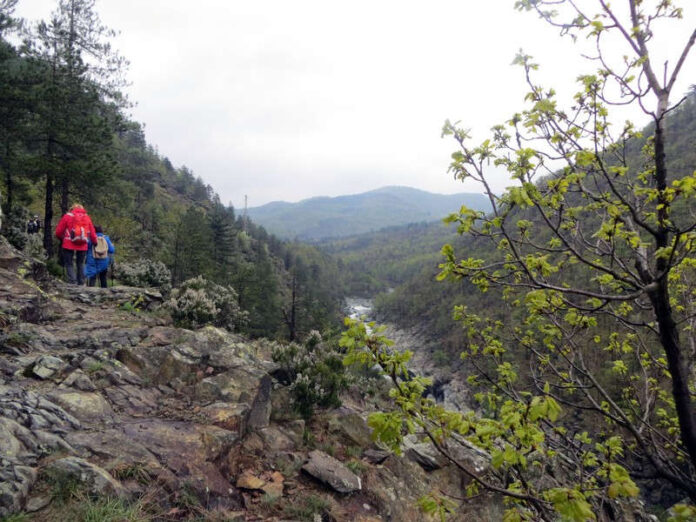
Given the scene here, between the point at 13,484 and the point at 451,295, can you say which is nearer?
the point at 13,484

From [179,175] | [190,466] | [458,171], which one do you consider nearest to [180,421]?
[190,466]

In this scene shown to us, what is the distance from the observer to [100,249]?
37.4ft

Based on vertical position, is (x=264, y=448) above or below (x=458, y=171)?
below

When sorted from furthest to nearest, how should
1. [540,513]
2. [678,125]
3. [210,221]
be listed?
[678,125]
[210,221]
[540,513]

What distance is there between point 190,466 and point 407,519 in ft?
11.3

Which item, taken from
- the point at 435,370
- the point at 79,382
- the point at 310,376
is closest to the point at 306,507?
the point at 310,376

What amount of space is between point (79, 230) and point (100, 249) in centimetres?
114

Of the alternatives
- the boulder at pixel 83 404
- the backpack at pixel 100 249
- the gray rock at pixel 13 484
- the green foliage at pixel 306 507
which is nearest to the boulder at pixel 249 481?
the green foliage at pixel 306 507

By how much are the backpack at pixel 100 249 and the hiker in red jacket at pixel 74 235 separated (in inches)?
13.3

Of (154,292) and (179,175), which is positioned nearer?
(154,292)

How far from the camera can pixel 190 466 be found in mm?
4539

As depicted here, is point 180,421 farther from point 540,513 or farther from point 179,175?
point 179,175

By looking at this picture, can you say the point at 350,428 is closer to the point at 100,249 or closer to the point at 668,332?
the point at 668,332

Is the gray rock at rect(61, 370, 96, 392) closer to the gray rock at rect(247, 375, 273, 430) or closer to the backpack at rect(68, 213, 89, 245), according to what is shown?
the gray rock at rect(247, 375, 273, 430)
